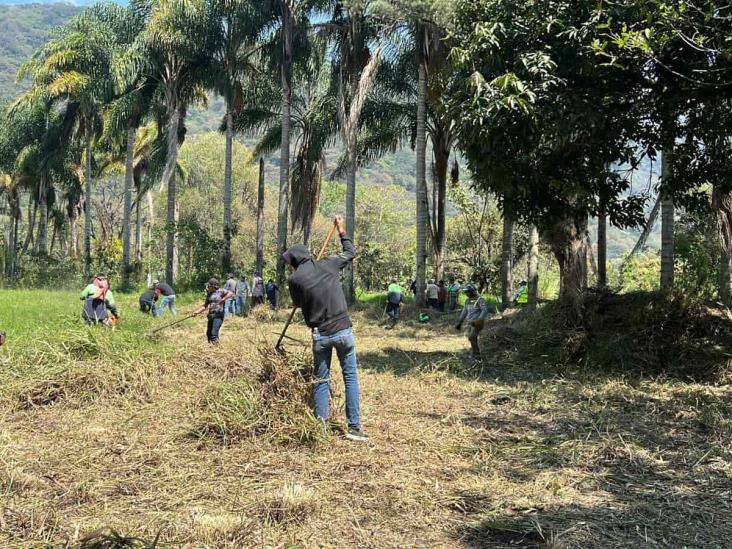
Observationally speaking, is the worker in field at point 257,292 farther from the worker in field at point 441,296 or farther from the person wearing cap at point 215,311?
the person wearing cap at point 215,311

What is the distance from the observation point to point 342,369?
557 centimetres

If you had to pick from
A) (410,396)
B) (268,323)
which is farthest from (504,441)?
(268,323)

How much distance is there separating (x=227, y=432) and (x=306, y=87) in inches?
811

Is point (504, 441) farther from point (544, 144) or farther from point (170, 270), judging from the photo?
point (170, 270)

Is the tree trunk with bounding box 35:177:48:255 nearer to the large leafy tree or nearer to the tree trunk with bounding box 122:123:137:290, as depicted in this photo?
the tree trunk with bounding box 122:123:137:290

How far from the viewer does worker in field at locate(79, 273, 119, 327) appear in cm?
1153

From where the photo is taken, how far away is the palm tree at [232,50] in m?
21.6

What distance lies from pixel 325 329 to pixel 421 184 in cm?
1459

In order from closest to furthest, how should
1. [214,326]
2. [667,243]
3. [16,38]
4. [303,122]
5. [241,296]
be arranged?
[214,326] < [667,243] < [241,296] < [303,122] < [16,38]

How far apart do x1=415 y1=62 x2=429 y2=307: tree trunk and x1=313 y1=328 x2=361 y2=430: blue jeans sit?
1391 centimetres

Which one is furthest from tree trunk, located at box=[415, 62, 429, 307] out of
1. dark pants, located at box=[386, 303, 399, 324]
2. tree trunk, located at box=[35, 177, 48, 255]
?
tree trunk, located at box=[35, 177, 48, 255]

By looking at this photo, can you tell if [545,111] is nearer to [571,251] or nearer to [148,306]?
[571,251]

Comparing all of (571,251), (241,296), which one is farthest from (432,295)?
(571,251)

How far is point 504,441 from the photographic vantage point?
5711mm
